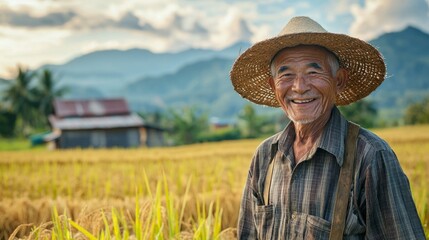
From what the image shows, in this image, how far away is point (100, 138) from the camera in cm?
3331

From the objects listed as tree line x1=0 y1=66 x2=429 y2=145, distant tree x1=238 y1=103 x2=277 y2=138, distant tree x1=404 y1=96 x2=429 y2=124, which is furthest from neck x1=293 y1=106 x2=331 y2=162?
distant tree x1=404 y1=96 x2=429 y2=124

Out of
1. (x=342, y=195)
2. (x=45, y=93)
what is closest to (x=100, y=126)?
(x=45, y=93)

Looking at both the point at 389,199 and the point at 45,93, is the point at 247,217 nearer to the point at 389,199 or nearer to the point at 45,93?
the point at 389,199

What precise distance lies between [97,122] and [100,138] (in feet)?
7.09

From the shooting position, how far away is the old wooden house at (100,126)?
3294 cm

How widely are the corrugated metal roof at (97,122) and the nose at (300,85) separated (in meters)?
31.6

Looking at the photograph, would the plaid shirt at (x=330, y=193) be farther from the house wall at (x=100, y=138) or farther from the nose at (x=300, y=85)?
the house wall at (x=100, y=138)

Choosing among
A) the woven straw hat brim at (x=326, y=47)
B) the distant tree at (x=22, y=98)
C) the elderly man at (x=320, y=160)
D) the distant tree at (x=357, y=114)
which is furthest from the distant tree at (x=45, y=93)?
the elderly man at (x=320, y=160)

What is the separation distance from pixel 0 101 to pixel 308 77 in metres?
57.5

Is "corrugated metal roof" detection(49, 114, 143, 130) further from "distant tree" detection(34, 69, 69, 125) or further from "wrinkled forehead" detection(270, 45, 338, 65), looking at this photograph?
"wrinkled forehead" detection(270, 45, 338, 65)

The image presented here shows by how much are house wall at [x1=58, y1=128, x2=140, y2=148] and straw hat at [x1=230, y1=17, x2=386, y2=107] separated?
101 feet

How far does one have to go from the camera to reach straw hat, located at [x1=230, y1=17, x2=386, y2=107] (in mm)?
2184

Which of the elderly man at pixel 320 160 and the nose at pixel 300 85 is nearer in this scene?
the elderly man at pixel 320 160

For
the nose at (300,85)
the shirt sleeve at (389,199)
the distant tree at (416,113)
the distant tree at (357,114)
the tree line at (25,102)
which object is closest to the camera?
the shirt sleeve at (389,199)
